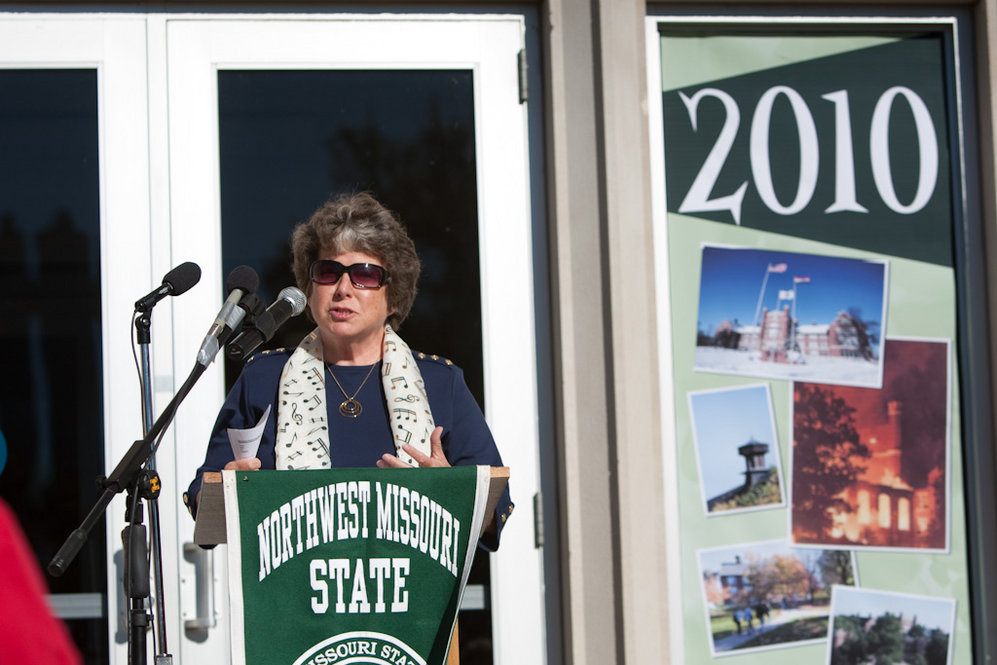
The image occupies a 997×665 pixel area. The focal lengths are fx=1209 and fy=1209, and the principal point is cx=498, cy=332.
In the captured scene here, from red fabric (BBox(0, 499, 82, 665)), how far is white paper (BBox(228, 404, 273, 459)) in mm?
2189

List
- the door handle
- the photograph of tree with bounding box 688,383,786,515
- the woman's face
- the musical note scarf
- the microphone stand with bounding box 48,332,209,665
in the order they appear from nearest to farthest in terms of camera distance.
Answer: the microphone stand with bounding box 48,332,209,665 → the musical note scarf → the woman's face → the door handle → the photograph of tree with bounding box 688,383,786,515

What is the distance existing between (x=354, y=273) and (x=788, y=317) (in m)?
1.48

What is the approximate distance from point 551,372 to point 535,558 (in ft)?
1.98

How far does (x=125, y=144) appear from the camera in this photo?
3.90 meters

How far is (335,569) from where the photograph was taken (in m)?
2.87

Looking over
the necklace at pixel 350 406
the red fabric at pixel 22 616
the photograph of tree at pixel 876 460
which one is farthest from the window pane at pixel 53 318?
the red fabric at pixel 22 616

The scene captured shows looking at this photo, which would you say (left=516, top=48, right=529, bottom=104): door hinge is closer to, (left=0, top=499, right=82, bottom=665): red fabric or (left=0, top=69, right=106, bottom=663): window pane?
(left=0, top=69, right=106, bottom=663): window pane

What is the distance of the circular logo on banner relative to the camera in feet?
9.33

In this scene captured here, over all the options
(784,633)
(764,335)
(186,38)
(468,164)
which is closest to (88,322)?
(186,38)

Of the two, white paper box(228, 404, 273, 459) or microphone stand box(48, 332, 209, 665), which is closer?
microphone stand box(48, 332, 209, 665)

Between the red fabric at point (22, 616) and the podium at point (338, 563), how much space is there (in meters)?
1.76

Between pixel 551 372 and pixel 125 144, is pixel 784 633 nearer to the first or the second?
pixel 551 372

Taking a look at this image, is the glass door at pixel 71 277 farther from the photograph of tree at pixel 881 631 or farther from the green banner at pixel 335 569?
the photograph of tree at pixel 881 631

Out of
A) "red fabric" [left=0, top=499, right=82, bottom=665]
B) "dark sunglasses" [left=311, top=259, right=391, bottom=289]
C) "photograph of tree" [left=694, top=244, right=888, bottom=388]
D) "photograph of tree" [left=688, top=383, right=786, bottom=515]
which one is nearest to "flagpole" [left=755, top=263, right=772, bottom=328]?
"photograph of tree" [left=694, top=244, right=888, bottom=388]
